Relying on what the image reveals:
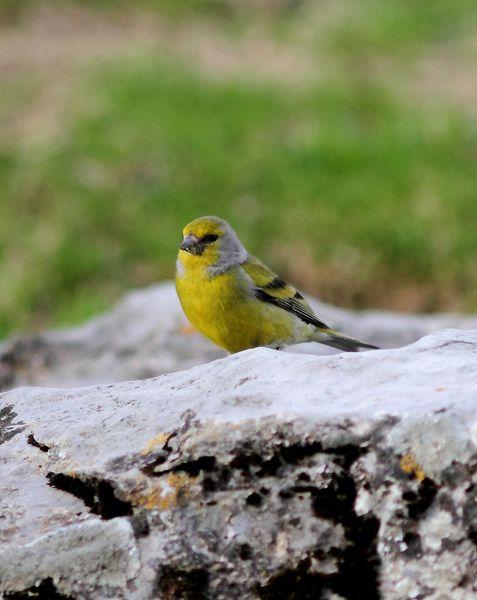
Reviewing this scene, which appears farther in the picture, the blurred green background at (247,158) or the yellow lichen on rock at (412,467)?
the blurred green background at (247,158)

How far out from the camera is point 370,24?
589 inches

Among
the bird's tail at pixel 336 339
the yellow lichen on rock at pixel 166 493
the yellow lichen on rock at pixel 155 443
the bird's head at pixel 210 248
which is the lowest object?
the bird's tail at pixel 336 339

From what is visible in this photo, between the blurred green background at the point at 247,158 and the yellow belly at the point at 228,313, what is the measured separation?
11.8ft

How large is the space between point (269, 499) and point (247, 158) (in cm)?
838

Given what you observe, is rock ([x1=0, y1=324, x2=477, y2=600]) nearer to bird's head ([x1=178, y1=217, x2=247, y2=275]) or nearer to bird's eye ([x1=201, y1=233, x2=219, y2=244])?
bird's head ([x1=178, y1=217, x2=247, y2=275])

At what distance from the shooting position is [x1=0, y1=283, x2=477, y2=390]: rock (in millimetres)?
6203

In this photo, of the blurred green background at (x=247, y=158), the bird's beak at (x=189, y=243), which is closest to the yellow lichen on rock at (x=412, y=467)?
the bird's beak at (x=189, y=243)

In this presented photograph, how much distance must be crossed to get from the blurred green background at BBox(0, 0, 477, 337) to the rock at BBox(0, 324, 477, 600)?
5984 millimetres

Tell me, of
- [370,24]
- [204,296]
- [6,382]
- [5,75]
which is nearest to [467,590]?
[204,296]

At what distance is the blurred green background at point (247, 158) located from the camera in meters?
9.58

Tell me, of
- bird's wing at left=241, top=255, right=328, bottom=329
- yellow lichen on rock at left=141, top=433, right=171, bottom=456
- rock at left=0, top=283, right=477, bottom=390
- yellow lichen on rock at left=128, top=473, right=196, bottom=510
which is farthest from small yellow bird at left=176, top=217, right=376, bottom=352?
yellow lichen on rock at left=128, top=473, right=196, bottom=510

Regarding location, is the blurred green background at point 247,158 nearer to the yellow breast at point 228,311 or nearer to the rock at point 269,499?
the yellow breast at point 228,311

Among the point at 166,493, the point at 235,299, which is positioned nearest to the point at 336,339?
the point at 235,299

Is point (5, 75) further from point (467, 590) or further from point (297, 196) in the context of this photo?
point (467, 590)
